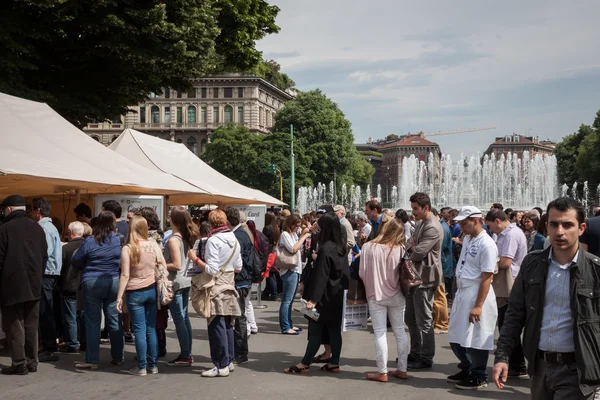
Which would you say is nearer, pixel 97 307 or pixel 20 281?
pixel 20 281

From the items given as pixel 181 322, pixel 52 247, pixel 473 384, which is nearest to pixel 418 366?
pixel 473 384

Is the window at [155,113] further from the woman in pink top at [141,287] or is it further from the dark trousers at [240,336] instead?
the woman in pink top at [141,287]

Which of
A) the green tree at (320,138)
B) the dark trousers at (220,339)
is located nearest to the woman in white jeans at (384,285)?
the dark trousers at (220,339)

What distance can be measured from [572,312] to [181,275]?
18.3 feet

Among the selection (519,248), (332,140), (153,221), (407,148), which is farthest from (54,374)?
(407,148)

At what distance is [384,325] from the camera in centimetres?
752

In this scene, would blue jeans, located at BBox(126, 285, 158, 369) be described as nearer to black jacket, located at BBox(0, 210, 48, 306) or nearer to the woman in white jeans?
black jacket, located at BBox(0, 210, 48, 306)

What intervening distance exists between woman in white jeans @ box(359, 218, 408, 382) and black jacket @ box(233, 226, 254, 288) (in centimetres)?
184

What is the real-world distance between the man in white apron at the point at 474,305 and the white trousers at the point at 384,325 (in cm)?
58

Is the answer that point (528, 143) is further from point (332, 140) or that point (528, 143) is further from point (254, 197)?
point (254, 197)

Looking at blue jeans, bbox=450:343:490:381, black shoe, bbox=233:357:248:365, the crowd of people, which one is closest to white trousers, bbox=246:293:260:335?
the crowd of people

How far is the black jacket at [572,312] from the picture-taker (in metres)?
3.85

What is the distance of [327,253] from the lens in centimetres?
781

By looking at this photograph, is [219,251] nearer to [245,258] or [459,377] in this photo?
[245,258]
